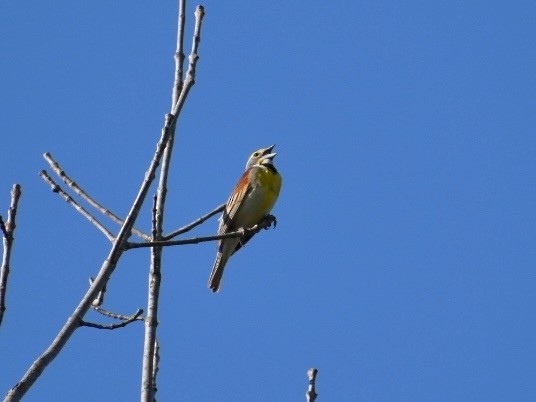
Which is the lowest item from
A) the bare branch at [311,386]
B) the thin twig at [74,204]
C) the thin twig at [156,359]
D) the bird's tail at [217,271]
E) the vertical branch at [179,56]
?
the bare branch at [311,386]

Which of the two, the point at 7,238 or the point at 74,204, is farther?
the point at 74,204

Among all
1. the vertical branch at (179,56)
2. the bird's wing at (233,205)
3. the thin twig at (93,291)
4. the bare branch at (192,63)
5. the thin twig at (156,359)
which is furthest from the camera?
the bird's wing at (233,205)

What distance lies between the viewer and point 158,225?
433cm

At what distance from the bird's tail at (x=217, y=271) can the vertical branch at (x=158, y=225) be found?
4.50m

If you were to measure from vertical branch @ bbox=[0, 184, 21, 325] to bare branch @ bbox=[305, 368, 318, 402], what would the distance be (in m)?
1.13

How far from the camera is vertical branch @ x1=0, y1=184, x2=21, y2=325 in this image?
3.32 meters

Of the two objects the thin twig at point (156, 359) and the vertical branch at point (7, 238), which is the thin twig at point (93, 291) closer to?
the vertical branch at point (7, 238)

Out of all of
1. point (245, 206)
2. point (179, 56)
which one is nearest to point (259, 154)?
point (245, 206)

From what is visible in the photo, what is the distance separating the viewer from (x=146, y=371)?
12.5 feet

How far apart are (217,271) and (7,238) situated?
5.44 meters

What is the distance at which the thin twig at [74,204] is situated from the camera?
3883 millimetres

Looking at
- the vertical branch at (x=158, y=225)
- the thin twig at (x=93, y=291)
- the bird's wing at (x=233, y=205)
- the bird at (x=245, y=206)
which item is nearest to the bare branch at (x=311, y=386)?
the vertical branch at (x=158, y=225)

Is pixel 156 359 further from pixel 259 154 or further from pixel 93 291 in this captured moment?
pixel 259 154

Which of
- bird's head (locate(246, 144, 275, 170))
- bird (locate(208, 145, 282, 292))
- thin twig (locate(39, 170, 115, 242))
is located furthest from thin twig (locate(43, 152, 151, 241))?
bird's head (locate(246, 144, 275, 170))
